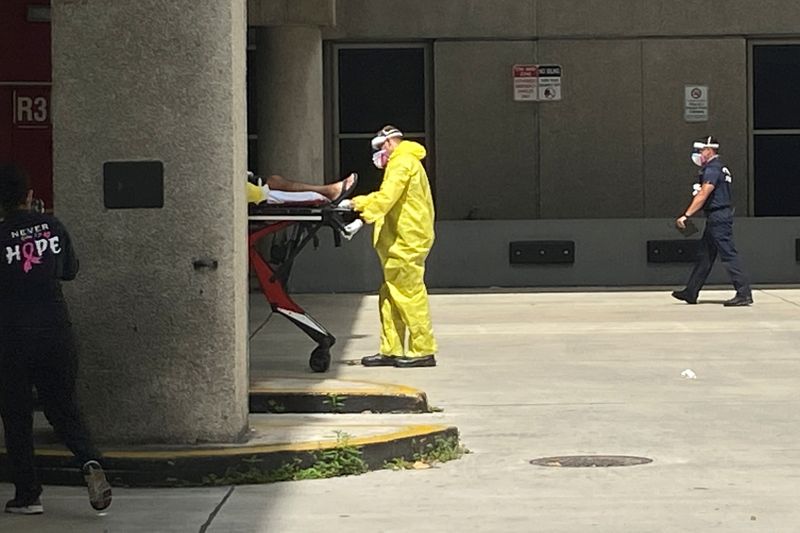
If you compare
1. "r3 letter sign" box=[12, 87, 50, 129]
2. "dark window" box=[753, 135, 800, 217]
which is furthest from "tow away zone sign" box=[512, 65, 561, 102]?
"r3 letter sign" box=[12, 87, 50, 129]

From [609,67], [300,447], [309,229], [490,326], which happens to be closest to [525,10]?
[609,67]

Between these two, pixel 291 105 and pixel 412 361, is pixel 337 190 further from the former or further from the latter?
pixel 291 105

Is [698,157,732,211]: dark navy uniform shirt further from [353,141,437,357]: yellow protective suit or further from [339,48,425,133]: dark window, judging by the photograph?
[353,141,437,357]: yellow protective suit

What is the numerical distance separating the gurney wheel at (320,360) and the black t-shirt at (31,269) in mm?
5624

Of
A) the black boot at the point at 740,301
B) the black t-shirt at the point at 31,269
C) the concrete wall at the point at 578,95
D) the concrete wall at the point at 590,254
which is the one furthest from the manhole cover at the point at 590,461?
the concrete wall at the point at 578,95

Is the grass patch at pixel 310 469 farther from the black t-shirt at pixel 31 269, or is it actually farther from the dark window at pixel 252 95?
the dark window at pixel 252 95

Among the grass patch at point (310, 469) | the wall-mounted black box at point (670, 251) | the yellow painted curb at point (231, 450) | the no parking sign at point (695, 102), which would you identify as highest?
the no parking sign at point (695, 102)

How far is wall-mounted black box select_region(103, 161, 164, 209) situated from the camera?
9.24 m

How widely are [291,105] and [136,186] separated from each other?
1330 cm

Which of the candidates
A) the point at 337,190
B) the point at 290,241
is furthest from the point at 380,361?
the point at 337,190

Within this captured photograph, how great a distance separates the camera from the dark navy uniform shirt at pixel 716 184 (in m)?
19.6

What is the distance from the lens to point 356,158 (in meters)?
24.1

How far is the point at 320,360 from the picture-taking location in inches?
531

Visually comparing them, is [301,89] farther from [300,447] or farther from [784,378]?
[300,447]
